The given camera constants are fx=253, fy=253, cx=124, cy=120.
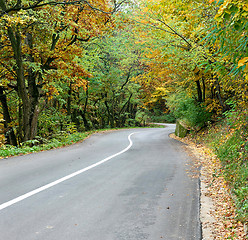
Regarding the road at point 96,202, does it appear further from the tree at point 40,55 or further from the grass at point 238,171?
the tree at point 40,55

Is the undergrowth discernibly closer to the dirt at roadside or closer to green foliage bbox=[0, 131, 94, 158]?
the dirt at roadside

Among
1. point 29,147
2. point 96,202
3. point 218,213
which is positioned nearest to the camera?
point 218,213

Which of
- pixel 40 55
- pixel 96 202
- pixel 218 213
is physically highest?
pixel 40 55

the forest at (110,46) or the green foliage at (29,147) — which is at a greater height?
the forest at (110,46)

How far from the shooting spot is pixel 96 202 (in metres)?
4.84

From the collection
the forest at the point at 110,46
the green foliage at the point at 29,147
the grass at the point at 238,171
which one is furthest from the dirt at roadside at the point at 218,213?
the green foliage at the point at 29,147

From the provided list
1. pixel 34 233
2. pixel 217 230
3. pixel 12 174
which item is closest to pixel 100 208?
pixel 34 233

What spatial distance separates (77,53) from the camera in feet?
48.7

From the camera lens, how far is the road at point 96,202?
144 inches

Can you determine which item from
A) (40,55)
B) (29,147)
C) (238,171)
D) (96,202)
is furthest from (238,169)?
(40,55)

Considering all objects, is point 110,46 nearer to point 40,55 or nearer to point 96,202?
point 40,55

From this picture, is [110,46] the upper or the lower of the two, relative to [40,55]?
upper

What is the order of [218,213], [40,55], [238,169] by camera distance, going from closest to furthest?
[218,213]
[238,169]
[40,55]

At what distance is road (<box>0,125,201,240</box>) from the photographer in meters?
3.65
